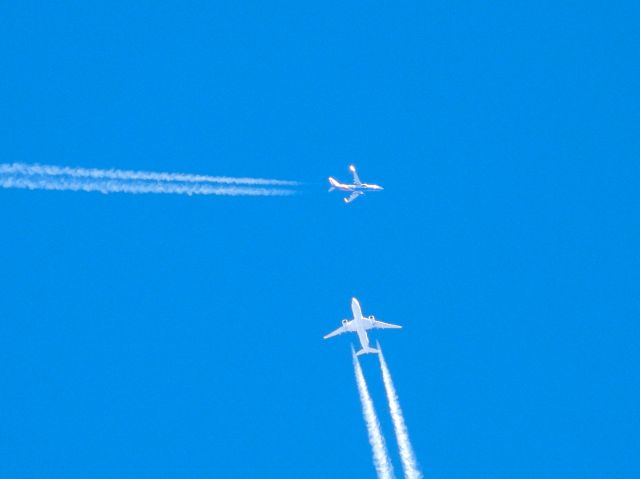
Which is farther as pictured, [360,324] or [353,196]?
[353,196]

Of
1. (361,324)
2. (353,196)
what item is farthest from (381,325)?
(353,196)

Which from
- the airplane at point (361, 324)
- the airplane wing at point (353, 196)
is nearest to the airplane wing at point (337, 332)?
the airplane at point (361, 324)

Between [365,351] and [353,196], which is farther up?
[353,196]

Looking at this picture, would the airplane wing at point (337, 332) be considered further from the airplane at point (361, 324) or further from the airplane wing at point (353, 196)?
the airplane wing at point (353, 196)

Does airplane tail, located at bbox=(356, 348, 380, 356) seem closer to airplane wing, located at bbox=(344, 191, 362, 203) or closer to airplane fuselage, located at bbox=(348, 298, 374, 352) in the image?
airplane fuselage, located at bbox=(348, 298, 374, 352)

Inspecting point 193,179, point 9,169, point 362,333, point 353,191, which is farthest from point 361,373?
point 9,169

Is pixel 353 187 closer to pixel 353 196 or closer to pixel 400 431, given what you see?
pixel 353 196
